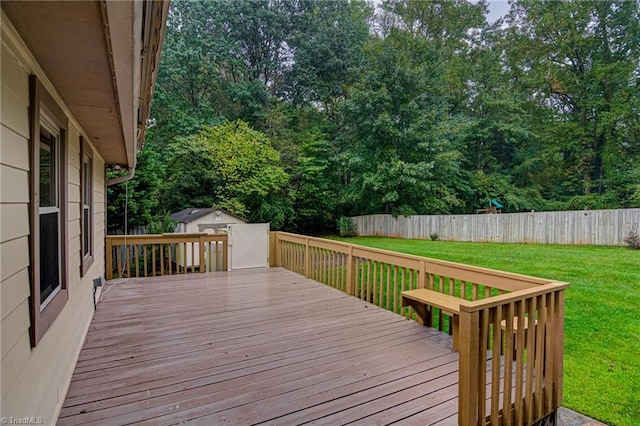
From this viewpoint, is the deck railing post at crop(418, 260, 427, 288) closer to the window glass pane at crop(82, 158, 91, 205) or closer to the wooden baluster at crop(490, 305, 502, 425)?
the wooden baluster at crop(490, 305, 502, 425)

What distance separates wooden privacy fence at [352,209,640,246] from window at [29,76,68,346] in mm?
12487

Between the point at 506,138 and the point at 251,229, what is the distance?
16249 millimetres

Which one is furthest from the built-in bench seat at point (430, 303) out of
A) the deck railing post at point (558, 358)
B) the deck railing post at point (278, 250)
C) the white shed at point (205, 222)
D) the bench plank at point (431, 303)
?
the white shed at point (205, 222)

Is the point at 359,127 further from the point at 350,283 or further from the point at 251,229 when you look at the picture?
the point at 350,283

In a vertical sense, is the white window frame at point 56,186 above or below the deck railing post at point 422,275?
above

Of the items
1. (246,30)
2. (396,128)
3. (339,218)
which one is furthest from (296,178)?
(246,30)

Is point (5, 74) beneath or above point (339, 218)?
above

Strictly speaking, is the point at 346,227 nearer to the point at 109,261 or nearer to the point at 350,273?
the point at 350,273

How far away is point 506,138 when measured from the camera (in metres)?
18.2

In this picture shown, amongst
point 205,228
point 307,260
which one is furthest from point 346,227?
point 307,260

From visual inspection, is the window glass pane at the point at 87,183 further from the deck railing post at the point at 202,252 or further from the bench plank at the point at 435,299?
the bench plank at the point at 435,299

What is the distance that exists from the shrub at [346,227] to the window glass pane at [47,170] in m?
14.7

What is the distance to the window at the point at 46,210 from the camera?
1689 millimetres

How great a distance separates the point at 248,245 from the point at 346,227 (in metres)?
9.79
